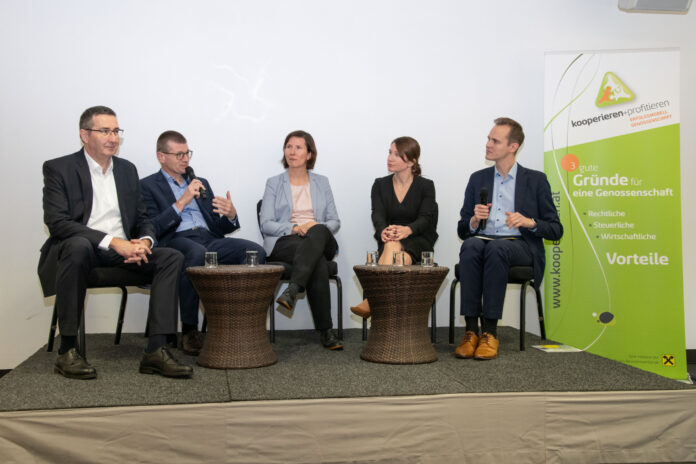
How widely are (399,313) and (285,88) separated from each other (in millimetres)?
2051

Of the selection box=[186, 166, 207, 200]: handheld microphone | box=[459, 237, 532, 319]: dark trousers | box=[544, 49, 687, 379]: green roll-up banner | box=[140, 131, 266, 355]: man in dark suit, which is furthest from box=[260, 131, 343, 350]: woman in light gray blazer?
box=[544, 49, 687, 379]: green roll-up banner

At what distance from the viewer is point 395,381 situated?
2.64 meters

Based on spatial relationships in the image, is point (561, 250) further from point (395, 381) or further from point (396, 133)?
point (395, 381)

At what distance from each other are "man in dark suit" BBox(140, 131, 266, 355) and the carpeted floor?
1.12 feet

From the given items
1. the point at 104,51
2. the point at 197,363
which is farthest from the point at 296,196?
the point at 104,51

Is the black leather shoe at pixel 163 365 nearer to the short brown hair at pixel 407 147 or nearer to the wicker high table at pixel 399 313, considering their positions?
the wicker high table at pixel 399 313

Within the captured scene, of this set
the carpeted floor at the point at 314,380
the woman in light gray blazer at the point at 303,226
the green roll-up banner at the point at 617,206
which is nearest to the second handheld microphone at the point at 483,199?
the carpeted floor at the point at 314,380

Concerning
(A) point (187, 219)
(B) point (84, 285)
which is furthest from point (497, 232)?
(B) point (84, 285)

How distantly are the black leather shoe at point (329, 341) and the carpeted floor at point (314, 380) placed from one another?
0.06 meters

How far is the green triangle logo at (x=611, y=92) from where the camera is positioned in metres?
4.11

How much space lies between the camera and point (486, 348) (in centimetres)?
318

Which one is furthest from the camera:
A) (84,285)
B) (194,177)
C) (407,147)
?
(407,147)

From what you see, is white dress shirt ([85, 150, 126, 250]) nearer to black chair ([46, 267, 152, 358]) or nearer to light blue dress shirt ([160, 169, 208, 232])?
black chair ([46, 267, 152, 358])

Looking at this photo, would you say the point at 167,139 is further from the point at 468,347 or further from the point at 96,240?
the point at 468,347
